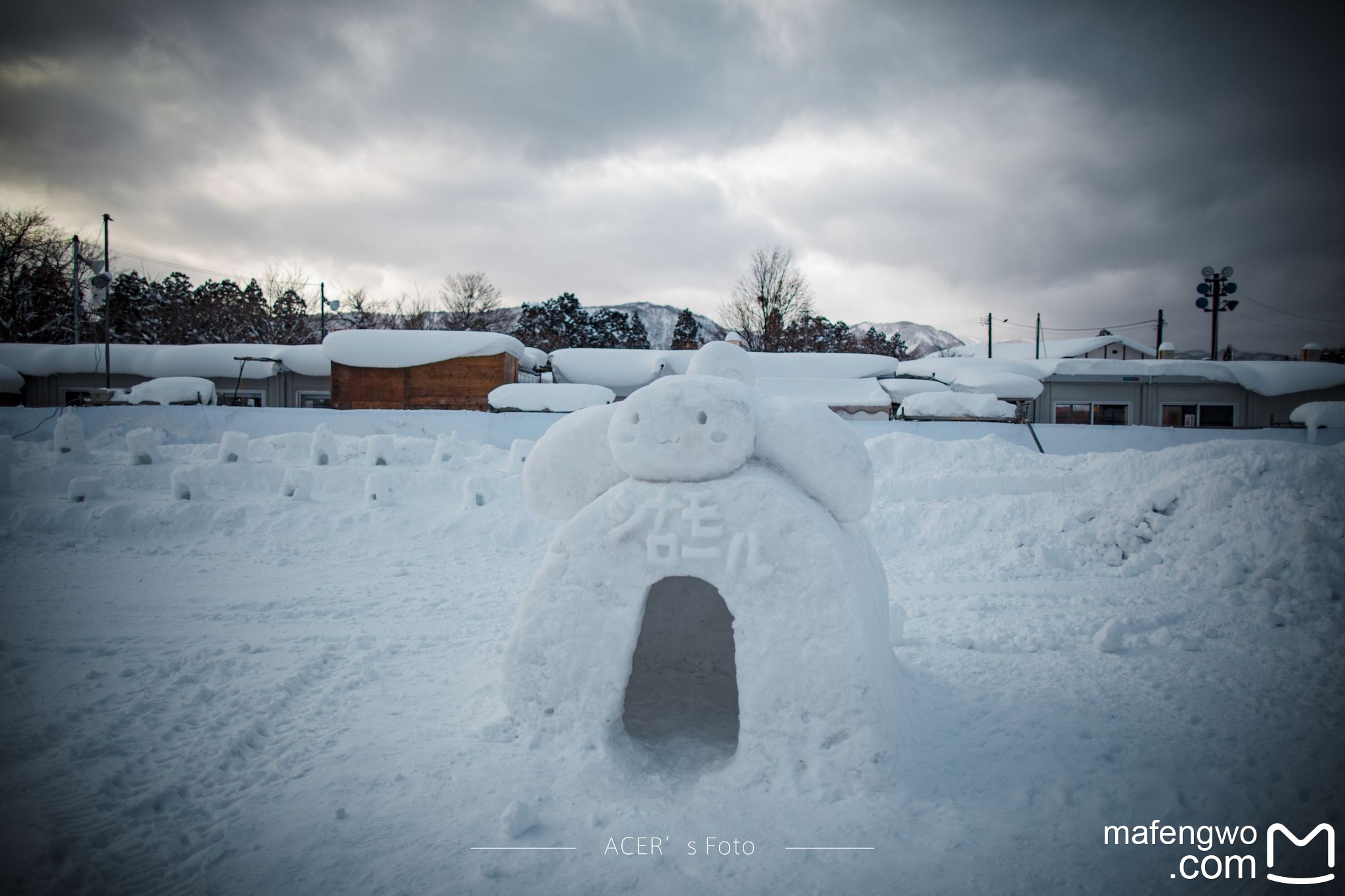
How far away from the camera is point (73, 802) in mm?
2615

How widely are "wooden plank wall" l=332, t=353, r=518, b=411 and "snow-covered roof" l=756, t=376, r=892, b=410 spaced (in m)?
6.78

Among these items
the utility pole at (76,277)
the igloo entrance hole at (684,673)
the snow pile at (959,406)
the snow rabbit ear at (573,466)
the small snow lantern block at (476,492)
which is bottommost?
the igloo entrance hole at (684,673)

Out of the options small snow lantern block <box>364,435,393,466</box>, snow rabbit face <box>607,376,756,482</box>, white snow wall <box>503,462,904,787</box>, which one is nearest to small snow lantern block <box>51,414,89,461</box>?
small snow lantern block <box>364,435,393,466</box>

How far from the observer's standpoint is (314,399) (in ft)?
61.7

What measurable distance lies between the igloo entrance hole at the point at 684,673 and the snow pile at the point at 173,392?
1511 cm

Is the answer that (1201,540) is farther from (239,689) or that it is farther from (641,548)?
(239,689)

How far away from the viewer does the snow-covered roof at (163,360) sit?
17750 mm

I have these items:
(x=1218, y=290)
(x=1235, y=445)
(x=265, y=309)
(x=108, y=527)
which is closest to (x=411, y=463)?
(x=108, y=527)

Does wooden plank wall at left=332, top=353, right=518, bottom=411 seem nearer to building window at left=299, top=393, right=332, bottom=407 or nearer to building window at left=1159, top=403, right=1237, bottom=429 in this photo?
building window at left=299, top=393, right=332, bottom=407

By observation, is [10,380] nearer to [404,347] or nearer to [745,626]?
[404,347]

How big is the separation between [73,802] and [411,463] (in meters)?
8.16

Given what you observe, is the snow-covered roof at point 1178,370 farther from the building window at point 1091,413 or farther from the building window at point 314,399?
the building window at point 314,399

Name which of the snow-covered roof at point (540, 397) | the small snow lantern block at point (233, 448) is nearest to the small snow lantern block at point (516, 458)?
the small snow lantern block at point (233, 448)

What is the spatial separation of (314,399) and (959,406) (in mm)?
17093
